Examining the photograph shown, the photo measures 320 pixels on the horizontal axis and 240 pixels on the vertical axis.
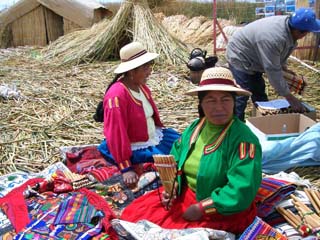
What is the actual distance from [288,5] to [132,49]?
6100 millimetres

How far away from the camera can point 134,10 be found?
9.04 m

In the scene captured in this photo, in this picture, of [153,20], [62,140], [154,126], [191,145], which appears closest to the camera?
[191,145]

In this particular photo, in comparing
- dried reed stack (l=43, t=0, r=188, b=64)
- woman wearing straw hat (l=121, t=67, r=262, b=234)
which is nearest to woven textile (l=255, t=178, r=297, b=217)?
woman wearing straw hat (l=121, t=67, r=262, b=234)

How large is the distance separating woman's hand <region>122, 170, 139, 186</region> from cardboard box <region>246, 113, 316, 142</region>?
4.12ft

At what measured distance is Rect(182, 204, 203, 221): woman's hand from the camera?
84.4 inches

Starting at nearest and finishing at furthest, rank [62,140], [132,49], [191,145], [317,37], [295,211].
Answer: [191,145]
[295,211]
[132,49]
[62,140]
[317,37]

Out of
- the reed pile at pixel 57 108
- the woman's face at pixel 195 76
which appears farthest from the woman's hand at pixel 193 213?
the woman's face at pixel 195 76

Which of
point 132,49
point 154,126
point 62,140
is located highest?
point 132,49

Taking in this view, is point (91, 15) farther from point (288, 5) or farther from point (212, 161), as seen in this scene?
point (212, 161)

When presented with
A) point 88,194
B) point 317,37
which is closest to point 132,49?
point 88,194

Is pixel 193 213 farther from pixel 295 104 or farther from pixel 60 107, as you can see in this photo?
pixel 60 107

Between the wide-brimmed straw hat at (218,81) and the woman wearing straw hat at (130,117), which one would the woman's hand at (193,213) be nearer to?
the wide-brimmed straw hat at (218,81)

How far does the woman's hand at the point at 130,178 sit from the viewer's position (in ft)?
9.45

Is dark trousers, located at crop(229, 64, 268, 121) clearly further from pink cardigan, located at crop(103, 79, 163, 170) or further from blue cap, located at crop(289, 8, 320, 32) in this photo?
pink cardigan, located at crop(103, 79, 163, 170)
